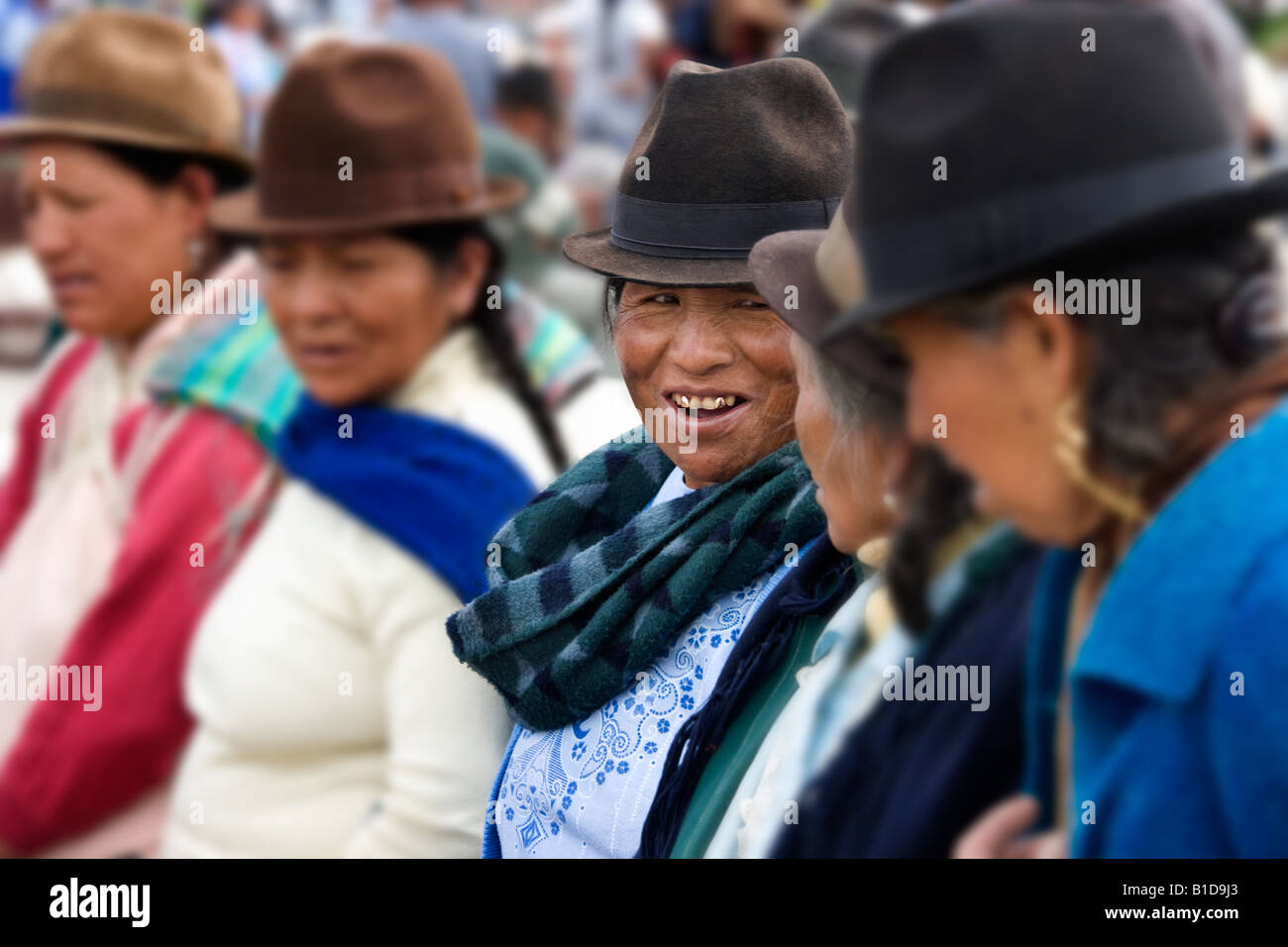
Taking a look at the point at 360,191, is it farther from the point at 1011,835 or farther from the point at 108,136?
the point at 1011,835

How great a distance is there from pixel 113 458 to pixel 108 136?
2.65 ft

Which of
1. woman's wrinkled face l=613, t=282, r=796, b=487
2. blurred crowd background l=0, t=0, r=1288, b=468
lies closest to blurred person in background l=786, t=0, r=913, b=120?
blurred crowd background l=0, t=0, r=1288, b=468

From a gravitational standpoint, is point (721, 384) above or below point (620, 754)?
above

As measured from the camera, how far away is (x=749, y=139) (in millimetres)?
2062

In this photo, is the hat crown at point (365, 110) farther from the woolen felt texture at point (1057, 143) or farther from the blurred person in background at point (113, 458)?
the woolen felt texture at point (1057, 143)

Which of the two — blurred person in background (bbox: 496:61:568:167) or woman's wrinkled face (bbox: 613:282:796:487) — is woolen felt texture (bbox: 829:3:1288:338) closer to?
woman's wrinkled face (bbox: 613:282:796:487)

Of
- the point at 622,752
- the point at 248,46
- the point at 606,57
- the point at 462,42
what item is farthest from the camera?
the point at 248,46

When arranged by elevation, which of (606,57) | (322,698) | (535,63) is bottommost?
(322,698)

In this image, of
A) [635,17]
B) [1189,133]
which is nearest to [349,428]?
[1189,133]

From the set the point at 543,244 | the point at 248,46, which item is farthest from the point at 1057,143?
the point at 248,46

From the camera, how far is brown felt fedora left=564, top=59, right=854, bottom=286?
2059 millimetres

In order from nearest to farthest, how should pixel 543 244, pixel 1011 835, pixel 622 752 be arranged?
1. pixel 1011 835
2. pixel 622 752
3. pixel 543 244

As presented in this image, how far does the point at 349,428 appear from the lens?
3229 mm
